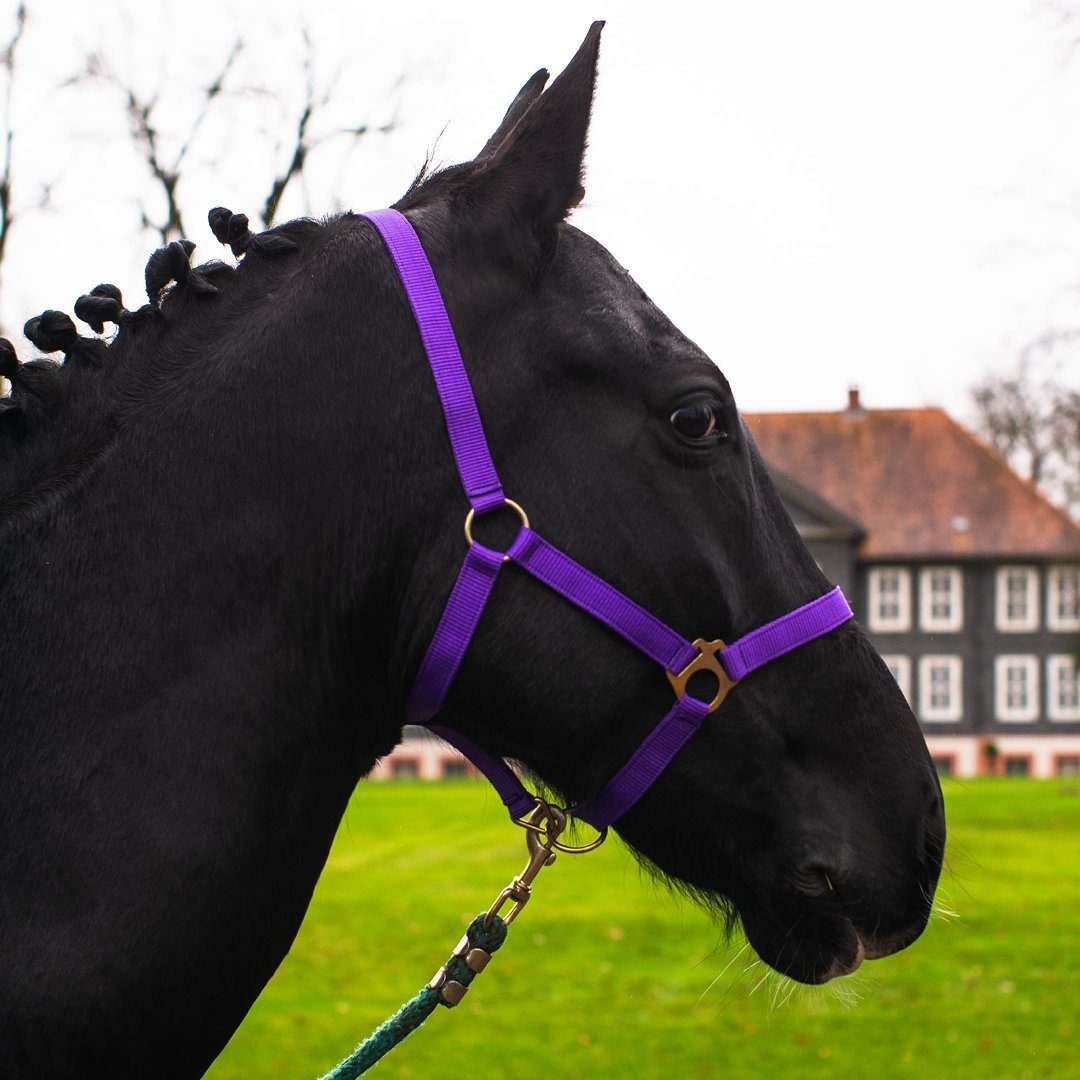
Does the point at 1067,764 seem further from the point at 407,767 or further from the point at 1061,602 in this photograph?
the point at 407,767

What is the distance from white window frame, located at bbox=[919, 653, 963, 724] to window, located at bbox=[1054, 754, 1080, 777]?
4.19 meters

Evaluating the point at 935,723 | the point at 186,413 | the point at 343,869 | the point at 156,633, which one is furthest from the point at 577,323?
the point at 935,723

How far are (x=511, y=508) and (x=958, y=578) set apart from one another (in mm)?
52400

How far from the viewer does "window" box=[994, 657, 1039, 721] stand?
5081cm

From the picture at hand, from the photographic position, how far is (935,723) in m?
50.8

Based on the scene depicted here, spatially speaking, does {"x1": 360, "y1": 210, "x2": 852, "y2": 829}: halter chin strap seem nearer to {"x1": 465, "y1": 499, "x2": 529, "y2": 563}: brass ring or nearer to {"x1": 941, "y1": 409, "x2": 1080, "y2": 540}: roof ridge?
{"x1": 465, "y1": 499, "x2": 529, "y2": 563}: brass ring

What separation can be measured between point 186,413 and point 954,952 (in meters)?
10.7

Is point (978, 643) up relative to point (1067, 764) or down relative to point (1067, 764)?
up

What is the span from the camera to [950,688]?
51.2 m

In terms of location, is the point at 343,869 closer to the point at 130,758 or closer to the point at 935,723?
the point at 130,758

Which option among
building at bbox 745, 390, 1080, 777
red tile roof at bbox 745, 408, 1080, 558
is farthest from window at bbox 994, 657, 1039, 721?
red tile roof at bbox 745, 408, 1080, 558

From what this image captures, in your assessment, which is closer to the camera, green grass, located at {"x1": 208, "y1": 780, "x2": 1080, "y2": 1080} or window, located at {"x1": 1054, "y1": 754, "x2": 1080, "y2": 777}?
green grass, located at {"x1": 208, "y1": 780, "x2": 1080, "y2": 1080}

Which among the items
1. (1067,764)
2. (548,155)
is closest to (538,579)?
(548,155)

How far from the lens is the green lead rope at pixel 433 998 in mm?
1947
